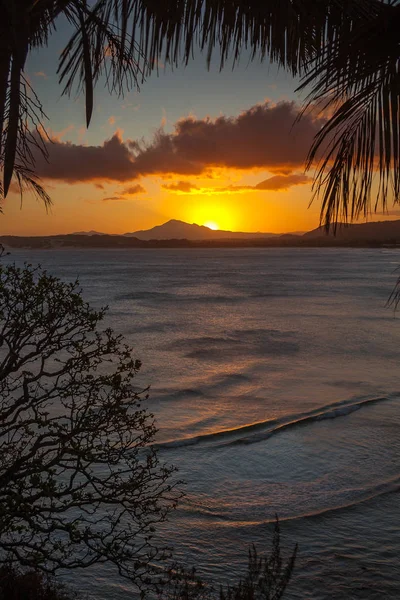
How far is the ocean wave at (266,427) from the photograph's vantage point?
9.45 meters

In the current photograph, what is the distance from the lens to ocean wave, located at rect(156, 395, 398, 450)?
945 cm

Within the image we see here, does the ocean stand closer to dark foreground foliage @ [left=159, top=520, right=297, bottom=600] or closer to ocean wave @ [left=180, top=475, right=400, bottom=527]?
ocean wave @ [left=180, top=475, right=400, bottom=527]

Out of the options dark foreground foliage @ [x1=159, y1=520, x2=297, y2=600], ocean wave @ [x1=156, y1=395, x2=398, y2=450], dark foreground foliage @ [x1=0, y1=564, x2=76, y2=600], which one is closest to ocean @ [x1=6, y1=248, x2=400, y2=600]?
ocean wave @ [x1=156, y1=395, x2=398, y2=450]

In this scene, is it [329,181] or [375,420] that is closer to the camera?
[329,181]

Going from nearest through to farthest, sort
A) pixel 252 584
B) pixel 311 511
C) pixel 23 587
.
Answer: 1. pixel 252 584
2. pixel 23 587
3. pixel 311 511

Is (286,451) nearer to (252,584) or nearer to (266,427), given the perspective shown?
(266,427)

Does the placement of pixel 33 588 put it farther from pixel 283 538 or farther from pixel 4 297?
pixel 283 538

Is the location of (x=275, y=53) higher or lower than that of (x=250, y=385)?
higher

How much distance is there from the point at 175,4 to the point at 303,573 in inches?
192

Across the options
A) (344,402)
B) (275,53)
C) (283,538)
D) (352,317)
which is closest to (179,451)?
(283,538)

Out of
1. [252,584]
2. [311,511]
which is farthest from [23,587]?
[311,511]

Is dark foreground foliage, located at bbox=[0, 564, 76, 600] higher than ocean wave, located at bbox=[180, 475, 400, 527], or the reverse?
dark foreground foliage, located at bbox=[0, 564, 76, 600]

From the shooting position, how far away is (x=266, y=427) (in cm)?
1028

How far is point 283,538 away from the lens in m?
6.18
